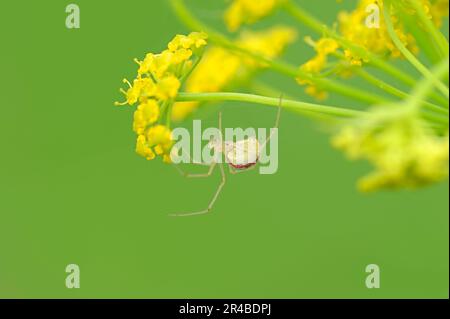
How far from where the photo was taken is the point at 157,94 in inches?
96.4

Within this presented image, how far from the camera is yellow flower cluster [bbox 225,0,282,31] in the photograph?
10.2 ft

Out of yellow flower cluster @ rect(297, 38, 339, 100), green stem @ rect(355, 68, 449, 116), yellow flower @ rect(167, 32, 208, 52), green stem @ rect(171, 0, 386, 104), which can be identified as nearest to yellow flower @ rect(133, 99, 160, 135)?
yellow flower @ rect(167, 32, 208, 52)

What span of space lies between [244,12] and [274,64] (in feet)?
1.99

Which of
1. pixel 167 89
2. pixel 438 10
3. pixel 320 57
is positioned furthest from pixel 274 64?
pixel 438 10

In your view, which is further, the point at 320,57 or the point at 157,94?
the point at 320,57

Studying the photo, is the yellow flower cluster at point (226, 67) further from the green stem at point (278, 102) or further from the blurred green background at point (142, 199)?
the blurred green background at point (142, 199)

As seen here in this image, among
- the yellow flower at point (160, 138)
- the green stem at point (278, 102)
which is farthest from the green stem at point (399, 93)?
the yellow flower at point (160, 138)

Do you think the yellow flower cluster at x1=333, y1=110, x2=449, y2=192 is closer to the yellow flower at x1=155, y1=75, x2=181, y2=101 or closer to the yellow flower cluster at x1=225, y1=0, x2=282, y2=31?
the yellow flower at x1=155, y1=75, x2=181, y2=101

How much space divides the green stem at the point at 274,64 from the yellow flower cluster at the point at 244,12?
469mm

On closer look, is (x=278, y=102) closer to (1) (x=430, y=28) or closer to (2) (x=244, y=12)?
(1) (x=430, y=28)

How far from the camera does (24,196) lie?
505cm

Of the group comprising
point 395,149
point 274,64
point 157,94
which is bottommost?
point 395,149
